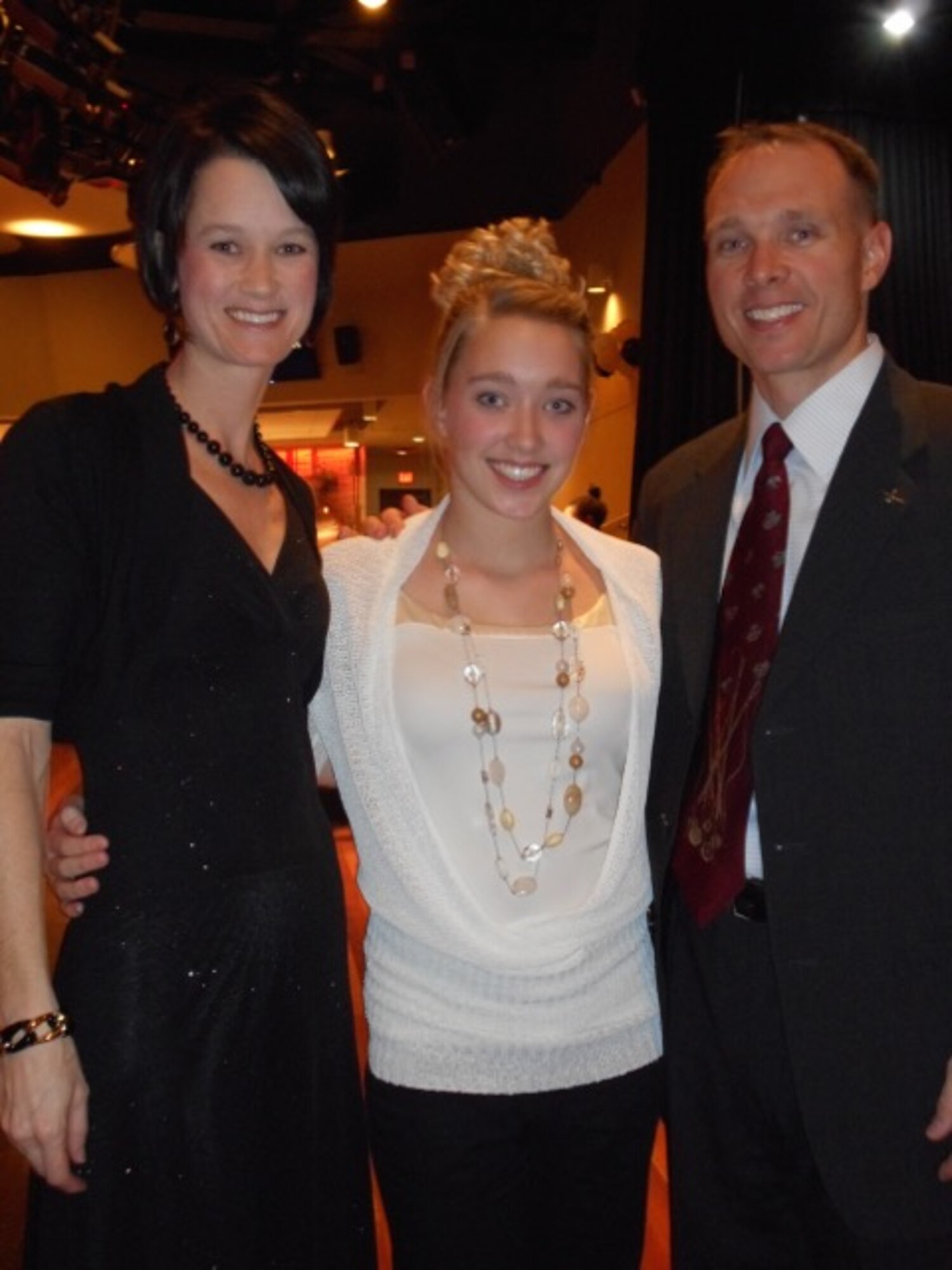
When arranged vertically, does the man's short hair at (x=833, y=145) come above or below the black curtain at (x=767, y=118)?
below

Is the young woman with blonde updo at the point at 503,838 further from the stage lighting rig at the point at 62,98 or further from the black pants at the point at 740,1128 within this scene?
the stage lighting rig at the point at 62,98

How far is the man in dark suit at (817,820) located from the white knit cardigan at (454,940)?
0.10 metres

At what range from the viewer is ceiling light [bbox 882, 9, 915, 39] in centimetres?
442

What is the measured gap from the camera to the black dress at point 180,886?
133cm

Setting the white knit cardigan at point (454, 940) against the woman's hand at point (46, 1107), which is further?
the white knit cardigan at point (454, 940)

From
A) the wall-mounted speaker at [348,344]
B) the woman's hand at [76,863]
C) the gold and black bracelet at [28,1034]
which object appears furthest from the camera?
the wall-mounted speaker at [348,344]

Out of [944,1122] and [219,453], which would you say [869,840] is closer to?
[944,1122]

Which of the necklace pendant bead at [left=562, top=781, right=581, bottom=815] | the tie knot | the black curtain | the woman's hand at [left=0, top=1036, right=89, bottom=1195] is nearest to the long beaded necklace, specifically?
the necklace pendant bead at [left=562, top=781, right=581, bottom=815]

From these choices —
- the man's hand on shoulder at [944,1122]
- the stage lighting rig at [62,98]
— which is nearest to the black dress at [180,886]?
the man's hand on shoulder at [944,1122]

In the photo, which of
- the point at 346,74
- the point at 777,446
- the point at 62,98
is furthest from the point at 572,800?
the point at 346,74

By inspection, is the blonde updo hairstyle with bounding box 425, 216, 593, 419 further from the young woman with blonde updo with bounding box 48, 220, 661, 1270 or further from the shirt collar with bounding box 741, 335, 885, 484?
the shirt collar with bounding box 741, 335, 885, 484

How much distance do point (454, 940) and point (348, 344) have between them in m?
10.6

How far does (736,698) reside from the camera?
1790mm

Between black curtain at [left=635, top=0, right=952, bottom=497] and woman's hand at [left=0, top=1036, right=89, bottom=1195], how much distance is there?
444 cm
